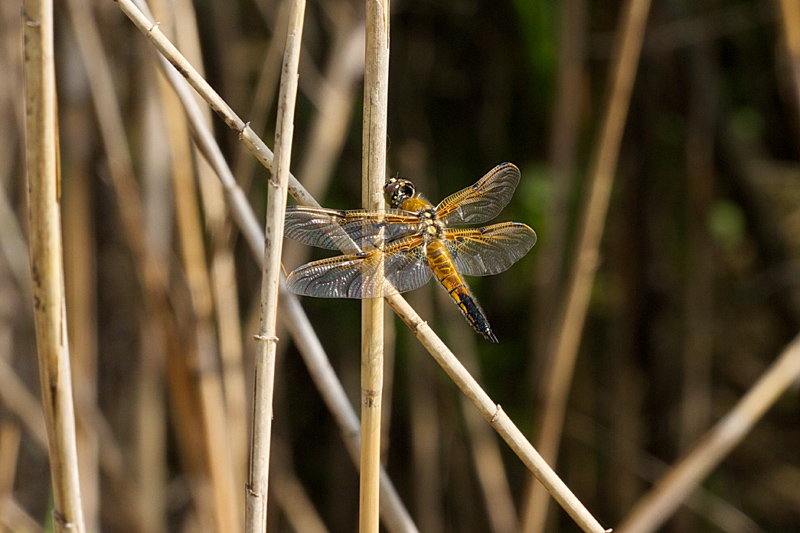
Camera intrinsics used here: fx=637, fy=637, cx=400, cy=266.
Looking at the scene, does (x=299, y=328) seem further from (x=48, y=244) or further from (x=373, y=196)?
(x=48, y=244)

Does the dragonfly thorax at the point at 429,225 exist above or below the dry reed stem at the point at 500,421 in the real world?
above

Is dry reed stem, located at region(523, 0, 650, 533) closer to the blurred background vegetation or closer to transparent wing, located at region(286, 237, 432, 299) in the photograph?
the blurred background vegetation

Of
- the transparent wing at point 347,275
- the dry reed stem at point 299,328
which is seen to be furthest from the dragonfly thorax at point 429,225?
the dry reed stem at point 299,328

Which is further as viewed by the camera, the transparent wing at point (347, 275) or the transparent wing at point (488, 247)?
the transparent wing at point (488, 247)

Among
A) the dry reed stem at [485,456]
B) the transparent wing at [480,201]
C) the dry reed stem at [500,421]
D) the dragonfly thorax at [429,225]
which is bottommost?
the dry reed stem at [485,456]

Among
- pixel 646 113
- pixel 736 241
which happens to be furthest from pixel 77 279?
pixel 736 241

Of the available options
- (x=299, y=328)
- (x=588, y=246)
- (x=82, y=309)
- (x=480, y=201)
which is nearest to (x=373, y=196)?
(x=299, y=328)

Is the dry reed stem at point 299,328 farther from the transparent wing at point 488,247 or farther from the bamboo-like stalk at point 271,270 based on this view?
the transparent wing at point 488,247
